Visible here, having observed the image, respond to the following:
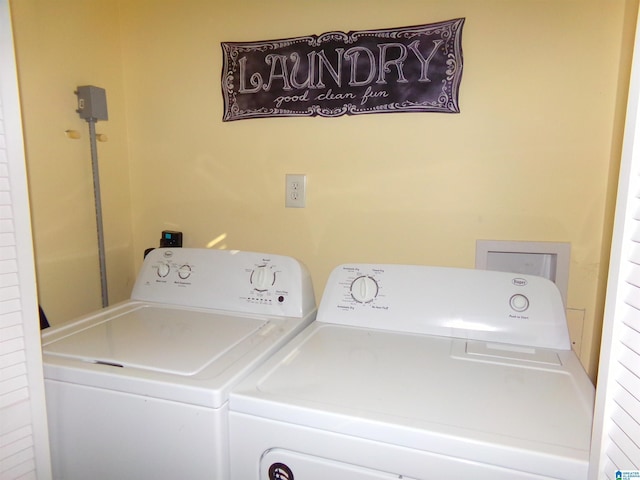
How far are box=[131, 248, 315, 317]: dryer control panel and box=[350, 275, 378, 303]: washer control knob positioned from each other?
0.15 m

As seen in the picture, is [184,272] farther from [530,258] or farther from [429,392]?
[530,258]

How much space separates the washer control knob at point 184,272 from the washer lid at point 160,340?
4.4 inches

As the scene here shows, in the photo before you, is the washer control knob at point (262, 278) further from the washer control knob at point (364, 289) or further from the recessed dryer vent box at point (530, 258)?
the recessed dryer vent box at point (530, 258)

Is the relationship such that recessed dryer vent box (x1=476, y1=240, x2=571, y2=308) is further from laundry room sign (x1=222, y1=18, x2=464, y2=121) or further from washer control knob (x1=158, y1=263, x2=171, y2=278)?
washer control knob (x1=158, y1=263, x2=171, y2=278)

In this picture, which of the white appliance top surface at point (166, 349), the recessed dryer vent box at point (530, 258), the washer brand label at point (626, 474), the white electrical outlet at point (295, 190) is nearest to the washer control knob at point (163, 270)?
the white appliance top surface at point (166, 349)

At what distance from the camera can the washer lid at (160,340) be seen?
0.94 m

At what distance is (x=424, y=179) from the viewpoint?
1428mm

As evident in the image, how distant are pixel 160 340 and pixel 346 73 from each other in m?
1.00

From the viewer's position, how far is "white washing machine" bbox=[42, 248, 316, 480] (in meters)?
0.82

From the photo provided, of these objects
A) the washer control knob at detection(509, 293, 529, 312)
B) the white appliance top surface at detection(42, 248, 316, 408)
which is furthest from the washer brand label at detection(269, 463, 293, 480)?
the washer control knob at detection(509, 293, 529, 312)

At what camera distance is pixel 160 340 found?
1.07m

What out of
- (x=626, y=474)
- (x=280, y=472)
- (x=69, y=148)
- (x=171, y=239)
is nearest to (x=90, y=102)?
(x=69, y=148)

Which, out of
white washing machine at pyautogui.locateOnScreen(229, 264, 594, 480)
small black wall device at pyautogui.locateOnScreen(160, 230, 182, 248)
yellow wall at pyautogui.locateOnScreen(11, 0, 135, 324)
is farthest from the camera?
small black wall device at pyautogui.locateOnScreen(160, 230, 182, 248)

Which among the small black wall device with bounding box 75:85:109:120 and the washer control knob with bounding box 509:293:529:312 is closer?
the washer control knob with bounding box 509:293:529:312
